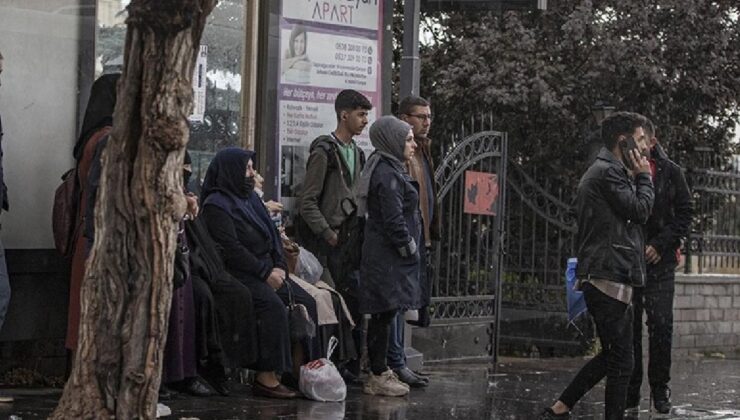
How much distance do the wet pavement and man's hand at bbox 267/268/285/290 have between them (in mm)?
745

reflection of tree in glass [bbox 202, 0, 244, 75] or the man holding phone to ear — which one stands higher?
reflection of tree in glass [bbox 202, 0, 244, 75]

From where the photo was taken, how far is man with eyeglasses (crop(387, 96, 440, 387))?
11695 mm

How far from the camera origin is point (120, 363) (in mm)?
6129

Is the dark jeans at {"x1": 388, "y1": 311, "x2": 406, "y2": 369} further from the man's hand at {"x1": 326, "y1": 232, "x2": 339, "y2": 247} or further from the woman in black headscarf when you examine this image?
the woman in black headscarf

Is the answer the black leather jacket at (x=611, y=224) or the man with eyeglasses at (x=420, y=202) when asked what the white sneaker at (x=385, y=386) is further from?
the black leather jacket at (x=611, y=224)

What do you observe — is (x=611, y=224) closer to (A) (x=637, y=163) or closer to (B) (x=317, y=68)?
(A) (x=637, y=163)

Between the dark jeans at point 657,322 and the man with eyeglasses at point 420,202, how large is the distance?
5.14 feet

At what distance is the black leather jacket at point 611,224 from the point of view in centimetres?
925

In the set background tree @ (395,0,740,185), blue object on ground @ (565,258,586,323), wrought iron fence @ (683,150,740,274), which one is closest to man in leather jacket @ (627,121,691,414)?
blue object on ground @ (565,258,586,323)

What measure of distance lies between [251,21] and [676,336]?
7569 mm

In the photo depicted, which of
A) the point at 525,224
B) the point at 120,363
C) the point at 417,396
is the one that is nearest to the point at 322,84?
the point at 417,396

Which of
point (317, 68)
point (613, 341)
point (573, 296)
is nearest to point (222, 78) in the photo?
point (317, 68)

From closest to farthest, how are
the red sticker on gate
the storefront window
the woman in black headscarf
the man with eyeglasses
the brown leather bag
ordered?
the woman in black headscarf → the brown leather bag → the storefront window → the man with eyeglasses → the red sticker on gate

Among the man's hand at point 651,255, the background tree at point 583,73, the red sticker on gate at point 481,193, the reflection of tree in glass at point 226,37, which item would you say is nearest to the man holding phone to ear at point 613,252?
the man's hand at point 651,255
